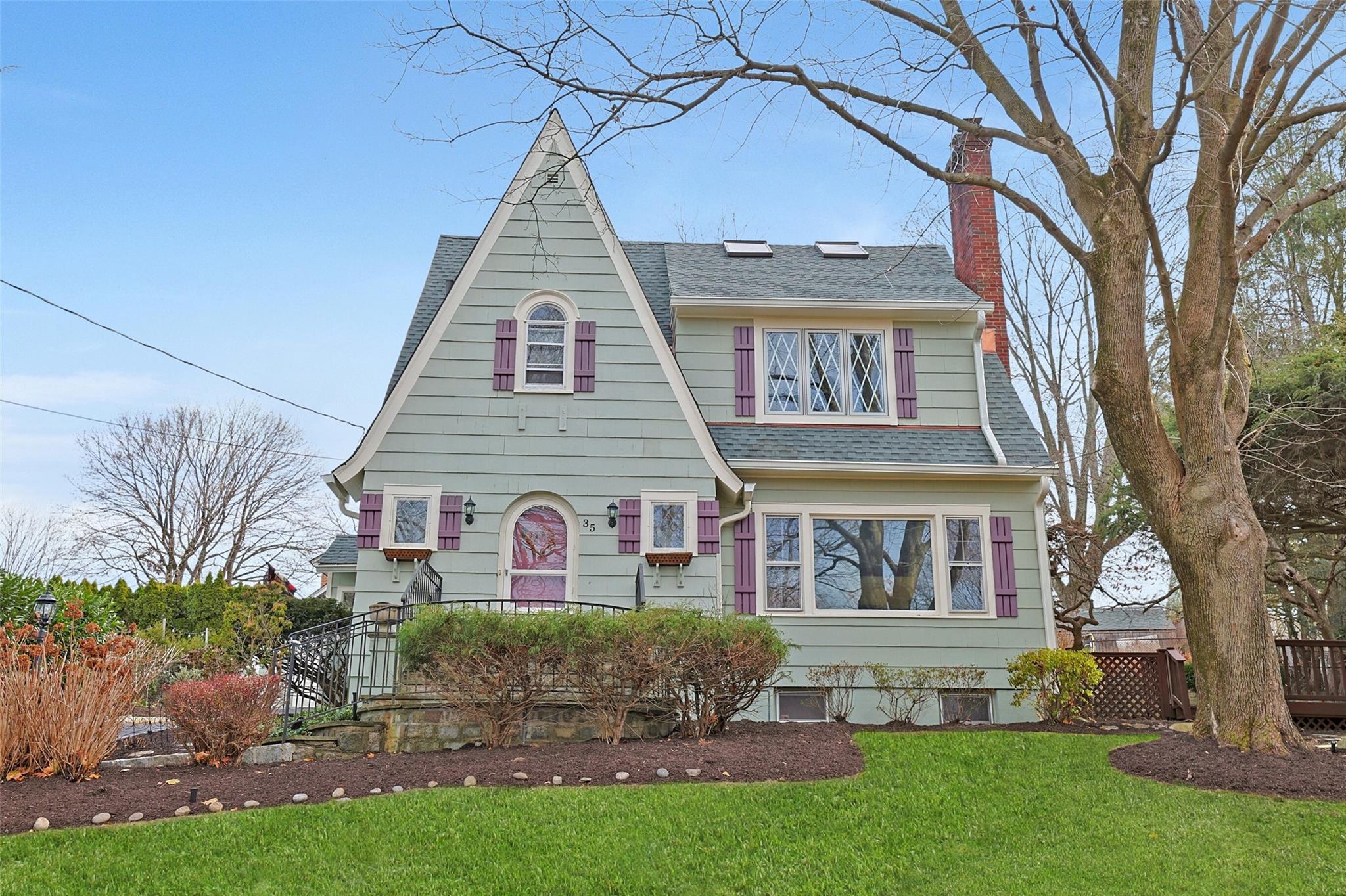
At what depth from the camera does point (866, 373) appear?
1287 centimetres

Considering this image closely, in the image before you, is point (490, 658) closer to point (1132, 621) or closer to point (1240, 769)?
point (1240, 769)

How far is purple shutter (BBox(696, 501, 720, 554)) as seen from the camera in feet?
36.2

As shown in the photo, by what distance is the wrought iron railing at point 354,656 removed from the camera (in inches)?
338

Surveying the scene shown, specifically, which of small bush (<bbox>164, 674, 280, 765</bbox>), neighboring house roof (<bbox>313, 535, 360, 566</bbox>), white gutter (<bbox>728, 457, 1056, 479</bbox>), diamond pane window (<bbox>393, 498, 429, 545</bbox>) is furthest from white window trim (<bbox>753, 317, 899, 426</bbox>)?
neighboring house roof (<bbox>313, 535, 360, 566</bbox>)

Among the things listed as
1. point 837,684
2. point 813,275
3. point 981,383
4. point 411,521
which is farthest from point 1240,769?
point 813,275

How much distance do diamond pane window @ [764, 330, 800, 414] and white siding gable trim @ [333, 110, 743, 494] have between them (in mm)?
1444

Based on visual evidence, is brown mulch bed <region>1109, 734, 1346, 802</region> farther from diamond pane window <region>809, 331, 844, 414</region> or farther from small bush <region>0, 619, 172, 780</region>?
small bush <region>0, 619, 172, 780</region>

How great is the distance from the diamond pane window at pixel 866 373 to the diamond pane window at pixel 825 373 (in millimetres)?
187

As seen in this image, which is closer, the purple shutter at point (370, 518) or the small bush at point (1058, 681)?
the small bush at point (1058, 681)

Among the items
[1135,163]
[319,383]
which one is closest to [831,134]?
[1135,163]

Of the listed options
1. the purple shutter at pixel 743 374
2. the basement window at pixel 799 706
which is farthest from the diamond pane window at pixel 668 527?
the basement window at pixel 799 706

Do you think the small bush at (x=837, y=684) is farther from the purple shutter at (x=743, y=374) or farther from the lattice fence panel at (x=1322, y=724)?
the lattice fence panel at (x=1322, y=724)

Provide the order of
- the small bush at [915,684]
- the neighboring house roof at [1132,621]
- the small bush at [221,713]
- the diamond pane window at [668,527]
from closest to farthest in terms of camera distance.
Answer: the small bush at [221,713], the diamond pane window at [668,527], the small bush at [915,684], the neighboring house roof at [1132,621]

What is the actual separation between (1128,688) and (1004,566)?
2.44 meters
